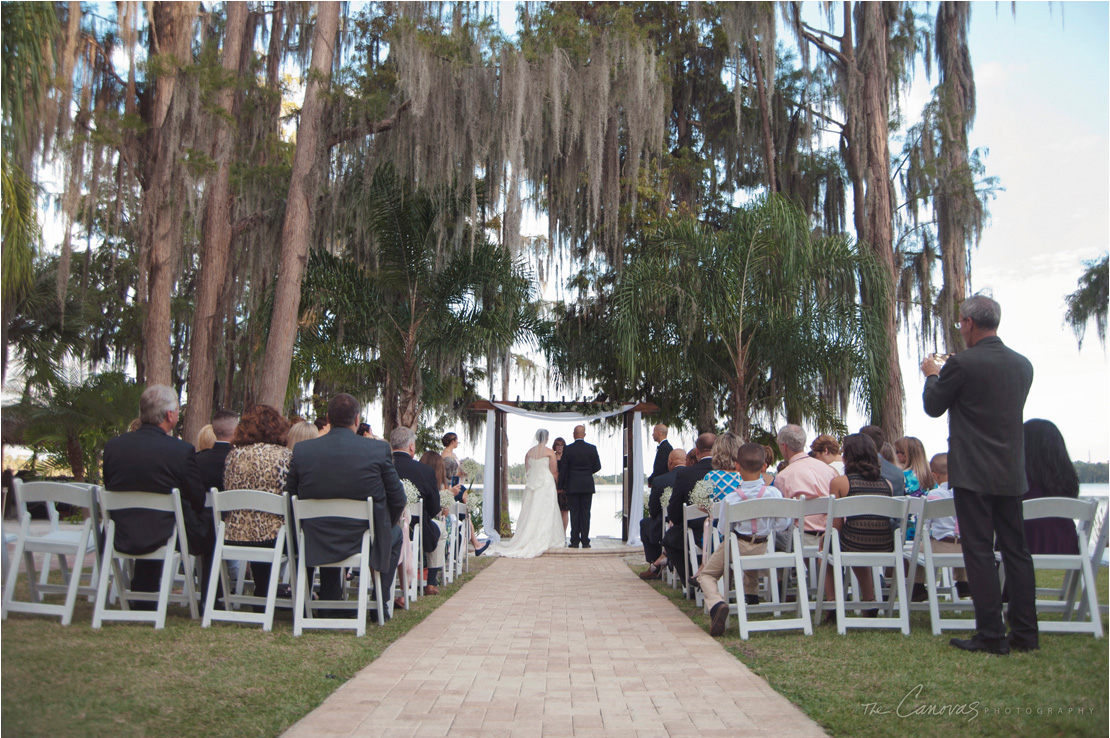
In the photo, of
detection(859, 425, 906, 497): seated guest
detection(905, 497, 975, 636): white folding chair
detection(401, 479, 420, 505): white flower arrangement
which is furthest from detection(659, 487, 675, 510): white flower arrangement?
detection(905, 497, 975, 636): white folding chair

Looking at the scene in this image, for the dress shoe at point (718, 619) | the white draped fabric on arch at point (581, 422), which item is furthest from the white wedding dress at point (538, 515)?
the dress shoe at point (718, 619)

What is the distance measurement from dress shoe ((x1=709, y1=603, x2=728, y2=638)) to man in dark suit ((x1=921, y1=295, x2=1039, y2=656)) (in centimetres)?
120

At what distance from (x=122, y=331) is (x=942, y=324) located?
668 inches

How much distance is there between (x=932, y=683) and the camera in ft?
11.3

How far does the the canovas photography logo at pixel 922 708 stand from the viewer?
3.00 m

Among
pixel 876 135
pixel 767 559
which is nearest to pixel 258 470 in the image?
pixel 767 559

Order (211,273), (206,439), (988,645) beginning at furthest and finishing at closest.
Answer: (211,273), (206,439), (988,645)

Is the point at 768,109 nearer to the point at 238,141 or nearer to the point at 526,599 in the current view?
the point at 238,141

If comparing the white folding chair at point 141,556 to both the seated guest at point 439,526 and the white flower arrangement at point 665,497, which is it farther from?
the white flower arrangement at point 665,497

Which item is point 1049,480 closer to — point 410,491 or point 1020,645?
point 1020,645

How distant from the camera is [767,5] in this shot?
14.2 meters

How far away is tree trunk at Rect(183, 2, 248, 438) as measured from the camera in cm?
1205

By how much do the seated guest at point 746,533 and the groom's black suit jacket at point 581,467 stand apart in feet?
22.0

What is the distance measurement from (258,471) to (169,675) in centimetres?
199
